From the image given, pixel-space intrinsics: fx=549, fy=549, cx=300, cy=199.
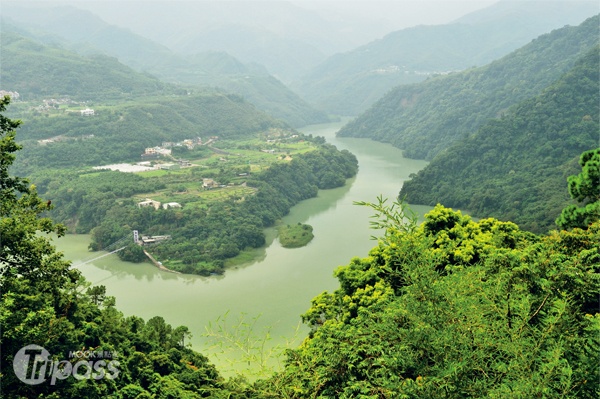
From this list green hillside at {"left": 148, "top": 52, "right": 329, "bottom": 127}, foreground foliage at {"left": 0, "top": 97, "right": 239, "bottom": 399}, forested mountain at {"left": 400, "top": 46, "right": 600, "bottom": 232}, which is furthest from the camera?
green hillside at {"left": 148, "top": 52, "right": 329, "bottom": 127}

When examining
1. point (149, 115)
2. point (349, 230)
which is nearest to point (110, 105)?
point (149, 115)

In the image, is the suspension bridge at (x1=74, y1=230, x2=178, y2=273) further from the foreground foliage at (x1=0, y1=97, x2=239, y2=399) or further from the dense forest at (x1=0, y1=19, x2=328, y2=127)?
the dense forest at (x1=0, y1=19, x2=328, y2=127)

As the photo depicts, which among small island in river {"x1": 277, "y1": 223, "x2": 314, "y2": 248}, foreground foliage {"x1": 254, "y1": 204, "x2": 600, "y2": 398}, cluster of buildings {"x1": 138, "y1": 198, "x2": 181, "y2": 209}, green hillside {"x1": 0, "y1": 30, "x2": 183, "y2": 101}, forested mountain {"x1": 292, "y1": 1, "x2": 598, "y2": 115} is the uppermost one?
forested mountain {"x1": 292, "y1": 1, "x2": 598, "y2": 115}

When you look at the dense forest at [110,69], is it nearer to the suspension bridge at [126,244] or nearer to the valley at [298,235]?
the valley at [298,235]

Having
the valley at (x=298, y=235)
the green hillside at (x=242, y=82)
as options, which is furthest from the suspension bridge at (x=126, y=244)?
the green hillside at (x=242, y=82)

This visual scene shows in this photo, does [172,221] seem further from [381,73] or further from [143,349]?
[381,73]

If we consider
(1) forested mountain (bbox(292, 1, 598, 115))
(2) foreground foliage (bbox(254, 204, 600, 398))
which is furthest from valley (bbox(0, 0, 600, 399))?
(1) forested mountain (bbox(292, 1, 598, 115))

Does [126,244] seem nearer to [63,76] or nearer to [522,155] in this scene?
[522,155]
